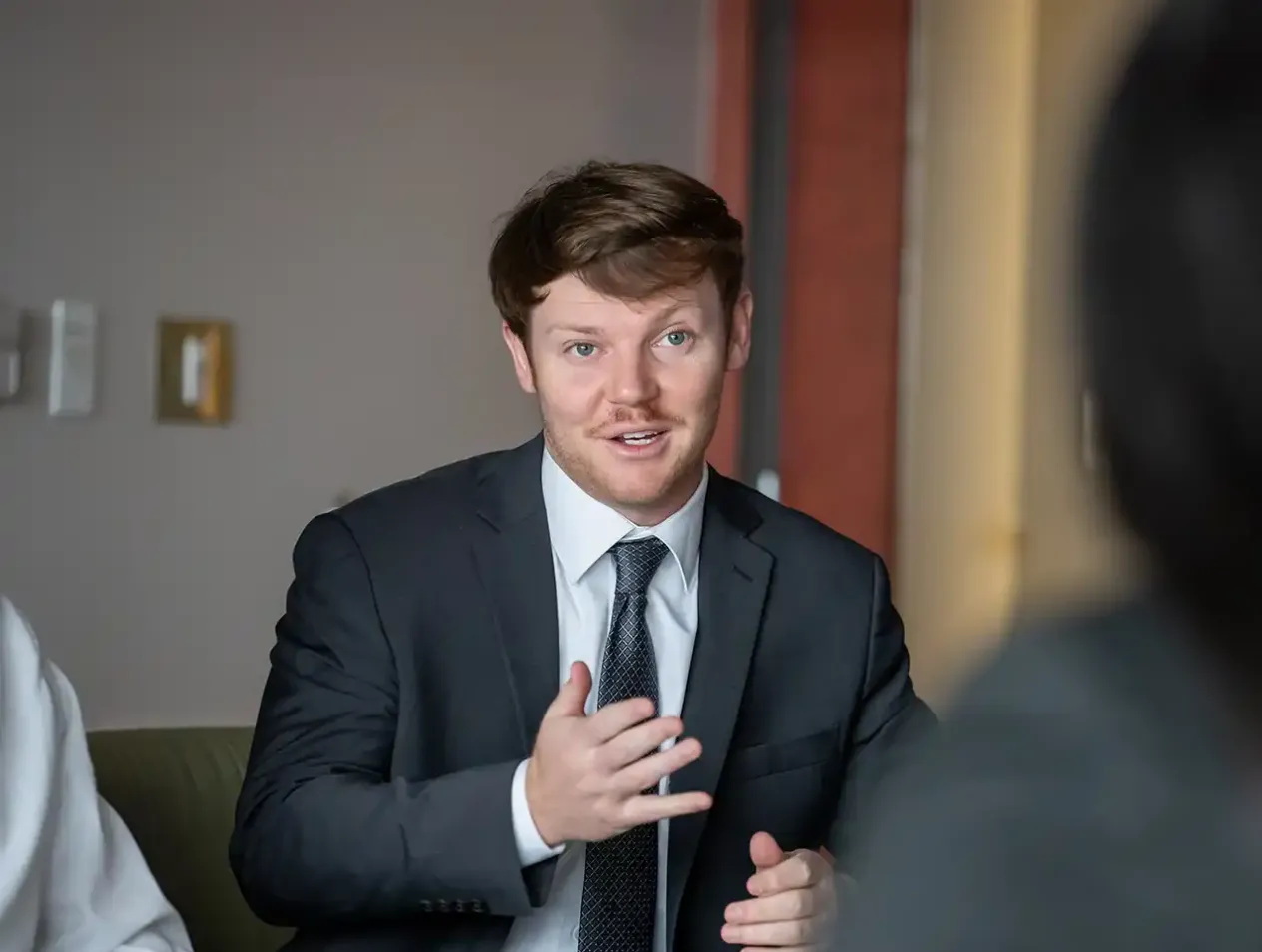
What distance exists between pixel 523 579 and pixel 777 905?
1.33ft

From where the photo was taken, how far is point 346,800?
4.33 feet

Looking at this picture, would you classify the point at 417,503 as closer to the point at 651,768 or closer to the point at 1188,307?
the point at 651,768

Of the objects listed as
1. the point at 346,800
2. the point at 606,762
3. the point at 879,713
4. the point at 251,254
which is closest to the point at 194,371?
the point at 251,254

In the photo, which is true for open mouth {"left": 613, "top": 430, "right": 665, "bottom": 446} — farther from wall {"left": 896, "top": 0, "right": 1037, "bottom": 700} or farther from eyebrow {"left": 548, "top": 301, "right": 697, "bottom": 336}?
wall {"left": 896, "top": 0, "right": 1037, "bottom": 700}

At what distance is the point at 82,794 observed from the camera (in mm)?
1417

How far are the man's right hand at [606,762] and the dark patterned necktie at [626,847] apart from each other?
20 cm

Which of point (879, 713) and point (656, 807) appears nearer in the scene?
point (656, 807)

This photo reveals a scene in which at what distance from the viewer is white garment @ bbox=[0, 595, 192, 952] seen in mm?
1347

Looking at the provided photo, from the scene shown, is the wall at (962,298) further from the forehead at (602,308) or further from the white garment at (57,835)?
the white garment at (57,835)

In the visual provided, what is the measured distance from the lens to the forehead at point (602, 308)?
1.45m

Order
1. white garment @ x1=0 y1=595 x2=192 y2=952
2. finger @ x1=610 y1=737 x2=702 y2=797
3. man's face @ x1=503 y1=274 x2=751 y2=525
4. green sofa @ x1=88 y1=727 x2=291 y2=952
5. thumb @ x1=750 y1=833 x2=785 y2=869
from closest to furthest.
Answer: finger @ x1=610 y1=737 x2=702 y2=797
thumb @ x1=750 y1=833 x2=785 y2=869
white garment @ x1=0 y1=595 x2=192 y2=952
man's face @ x1=503 y1=274 x2=751 y2=525
green sofa @ x1=88 y1=727 x2=291 y2=952

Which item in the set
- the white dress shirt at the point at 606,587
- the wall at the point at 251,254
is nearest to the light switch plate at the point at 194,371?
the wall at the point at 251,254

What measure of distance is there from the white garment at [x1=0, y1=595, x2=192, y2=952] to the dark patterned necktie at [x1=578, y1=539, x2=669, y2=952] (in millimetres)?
396

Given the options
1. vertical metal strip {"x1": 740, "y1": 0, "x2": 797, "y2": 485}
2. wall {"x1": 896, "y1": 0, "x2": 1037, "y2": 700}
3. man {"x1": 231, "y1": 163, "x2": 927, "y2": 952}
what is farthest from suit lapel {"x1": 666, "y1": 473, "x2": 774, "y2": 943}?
wall {"x1": 896, "y1": 0, "x2": 1037, "y2": 700}
